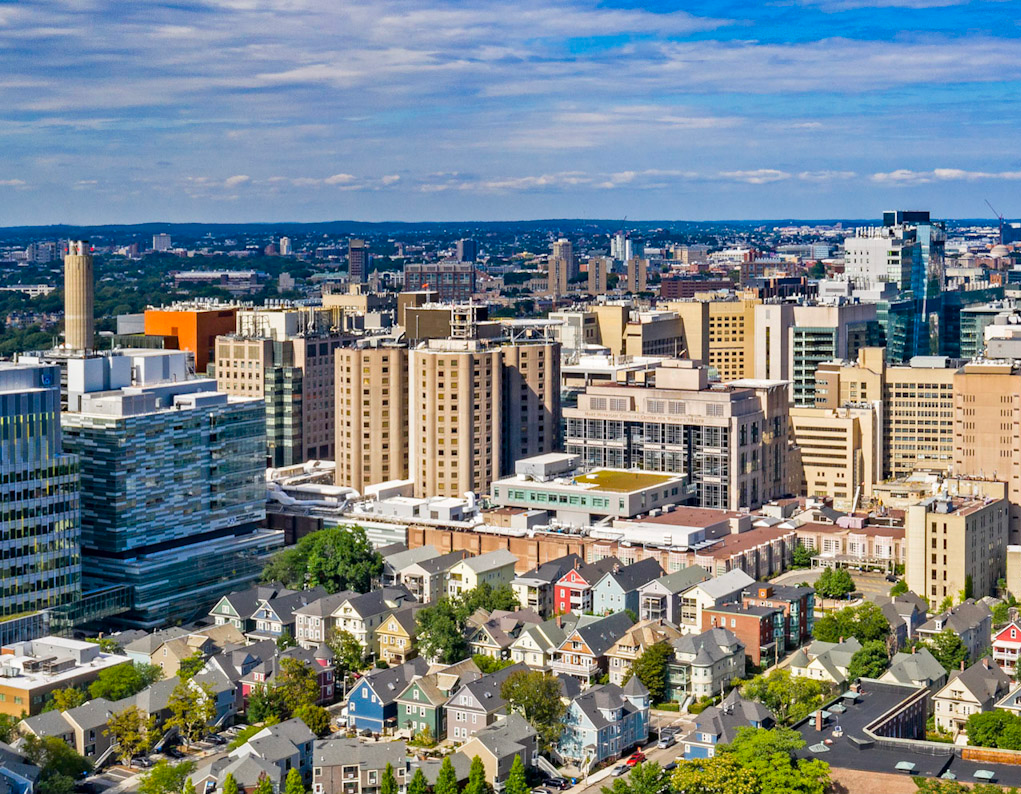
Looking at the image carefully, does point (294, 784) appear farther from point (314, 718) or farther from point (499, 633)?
point (499, 633)

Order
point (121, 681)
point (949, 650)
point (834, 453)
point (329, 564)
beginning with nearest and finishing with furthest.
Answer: point (121, 681), point (949, 650), point (329, 564), point (834, 453)

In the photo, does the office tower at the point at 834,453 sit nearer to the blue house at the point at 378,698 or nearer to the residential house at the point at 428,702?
the residential house at the point at 428,702

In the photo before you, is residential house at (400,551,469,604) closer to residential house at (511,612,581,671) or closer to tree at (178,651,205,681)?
residential house at (511,612,581,671)

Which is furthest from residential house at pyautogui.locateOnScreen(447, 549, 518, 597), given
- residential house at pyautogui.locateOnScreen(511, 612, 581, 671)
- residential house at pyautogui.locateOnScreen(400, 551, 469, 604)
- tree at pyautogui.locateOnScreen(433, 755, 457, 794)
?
tree at pyautogui.locateOnScreen(433, 755, 457, 794)

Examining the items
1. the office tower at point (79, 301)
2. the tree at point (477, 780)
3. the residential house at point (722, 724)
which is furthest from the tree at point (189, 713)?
the office tower at point (79, 301)

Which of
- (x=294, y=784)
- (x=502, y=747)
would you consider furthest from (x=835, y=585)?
(x=294, y=784)

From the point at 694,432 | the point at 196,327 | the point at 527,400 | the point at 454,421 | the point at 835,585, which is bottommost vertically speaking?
the point at 835,585
